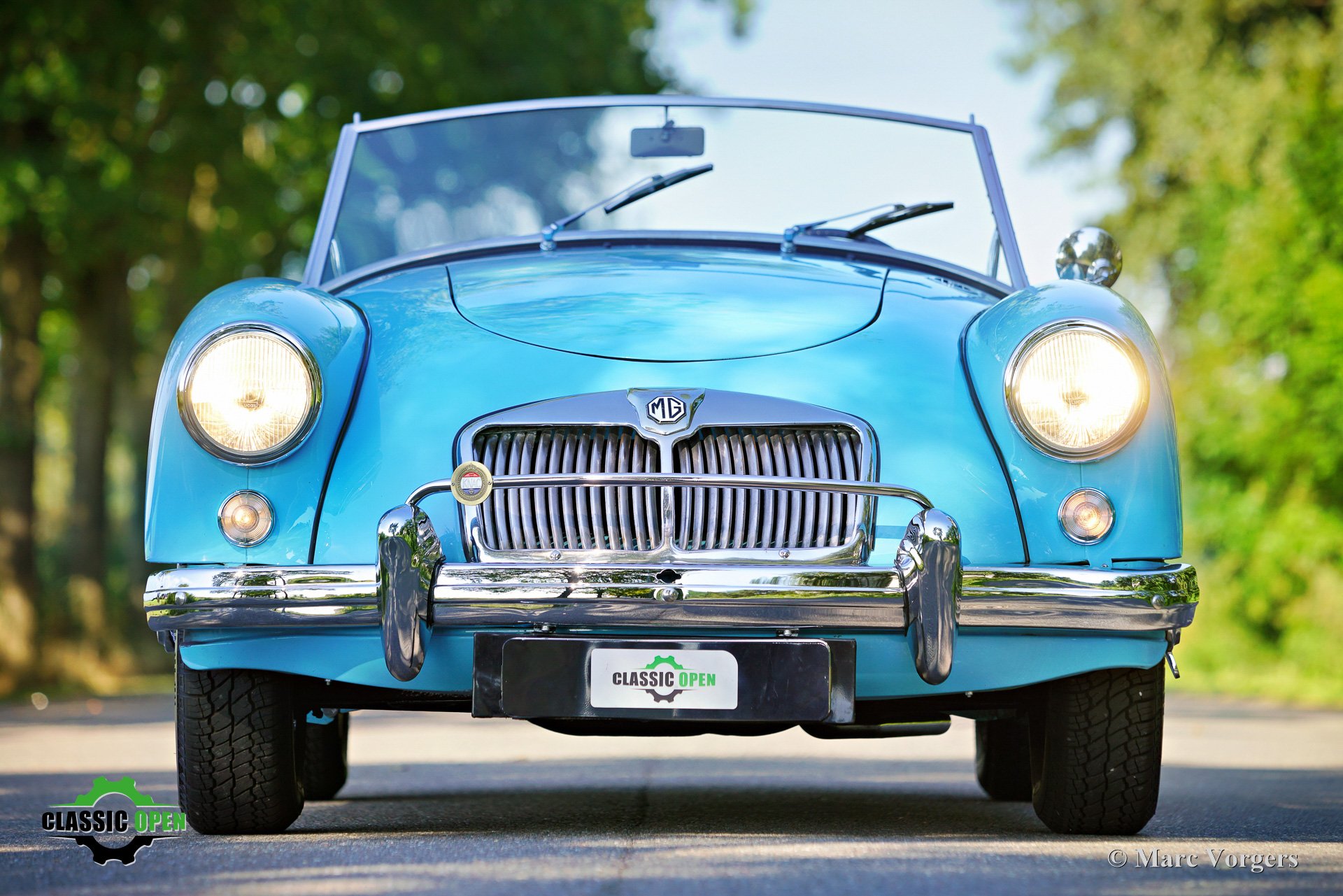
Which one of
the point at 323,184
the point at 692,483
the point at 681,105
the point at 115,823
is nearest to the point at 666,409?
the point at 692,483

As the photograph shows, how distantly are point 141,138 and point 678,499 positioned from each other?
1364 centimetres

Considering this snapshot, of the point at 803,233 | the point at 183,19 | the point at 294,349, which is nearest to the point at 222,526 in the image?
the point at 294,349

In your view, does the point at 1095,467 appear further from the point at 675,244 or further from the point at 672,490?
the point at 675,244

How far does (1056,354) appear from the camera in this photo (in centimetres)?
385

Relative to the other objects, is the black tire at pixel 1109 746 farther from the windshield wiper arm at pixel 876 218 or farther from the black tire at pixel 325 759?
the black tire at pixel 325 759

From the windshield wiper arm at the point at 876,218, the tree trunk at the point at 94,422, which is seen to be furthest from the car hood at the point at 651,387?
the tree trunk at the point at 94,422

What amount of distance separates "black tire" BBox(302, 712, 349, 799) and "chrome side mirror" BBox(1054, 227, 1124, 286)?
243cm

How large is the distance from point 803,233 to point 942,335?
3.66 feet

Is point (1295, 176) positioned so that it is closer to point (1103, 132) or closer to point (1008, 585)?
point (1103, 132)

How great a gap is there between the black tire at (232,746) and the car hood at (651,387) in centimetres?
38

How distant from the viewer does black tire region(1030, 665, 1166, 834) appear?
12.8 ft

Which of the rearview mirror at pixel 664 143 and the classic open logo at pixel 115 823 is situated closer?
the classic open logo at pixel 115 823

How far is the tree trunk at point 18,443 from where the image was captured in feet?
49.9

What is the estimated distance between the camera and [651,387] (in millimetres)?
3811
